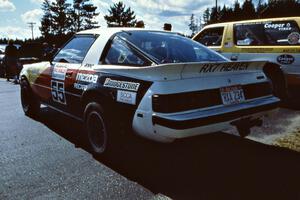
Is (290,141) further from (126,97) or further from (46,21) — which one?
(46,21)

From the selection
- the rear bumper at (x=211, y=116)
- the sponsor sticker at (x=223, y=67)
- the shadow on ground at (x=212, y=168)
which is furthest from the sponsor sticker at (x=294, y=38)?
the sponsor sticker at (x=223, y=67)

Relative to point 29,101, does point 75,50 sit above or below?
above

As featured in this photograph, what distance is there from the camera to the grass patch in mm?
4639

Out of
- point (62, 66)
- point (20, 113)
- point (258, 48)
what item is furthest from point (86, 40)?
point (258, 48)

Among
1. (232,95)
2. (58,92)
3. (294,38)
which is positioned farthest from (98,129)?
(294,38)

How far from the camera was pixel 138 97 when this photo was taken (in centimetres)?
359

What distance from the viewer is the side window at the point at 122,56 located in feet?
13.0

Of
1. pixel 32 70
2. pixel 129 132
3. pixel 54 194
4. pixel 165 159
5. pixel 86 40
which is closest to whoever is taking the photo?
pixel 54 194

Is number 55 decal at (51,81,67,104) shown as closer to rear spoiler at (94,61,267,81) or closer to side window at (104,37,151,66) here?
side window at (104,37,151,66)

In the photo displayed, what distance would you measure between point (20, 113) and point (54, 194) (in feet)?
13.7

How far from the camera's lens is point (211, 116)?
3.54 meters

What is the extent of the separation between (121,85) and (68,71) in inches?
55.2

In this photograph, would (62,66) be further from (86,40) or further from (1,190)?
(1,190)

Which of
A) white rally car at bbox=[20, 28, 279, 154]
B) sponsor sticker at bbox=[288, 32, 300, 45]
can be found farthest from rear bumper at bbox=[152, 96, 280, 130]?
sponsor sticker at bbox=[288, 32, 300, 45]
